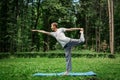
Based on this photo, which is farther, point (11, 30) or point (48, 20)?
point (48, 20)

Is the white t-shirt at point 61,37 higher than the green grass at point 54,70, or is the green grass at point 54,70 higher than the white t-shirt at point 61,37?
the white t-shirt at point 61,37

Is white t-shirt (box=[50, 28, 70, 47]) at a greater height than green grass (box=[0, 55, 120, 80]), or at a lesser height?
greater

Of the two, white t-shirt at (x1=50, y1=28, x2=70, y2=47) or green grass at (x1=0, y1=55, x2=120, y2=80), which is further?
white t-shirt at (x1=50, y1=28, x2=70, y2=47)

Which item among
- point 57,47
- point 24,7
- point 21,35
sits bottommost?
point 57,47

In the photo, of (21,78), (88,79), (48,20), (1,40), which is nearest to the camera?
(88,79)

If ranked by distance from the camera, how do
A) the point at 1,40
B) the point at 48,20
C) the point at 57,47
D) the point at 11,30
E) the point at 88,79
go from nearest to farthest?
the point at 88,79 < the point at 11,30 < the point at 1,40 < the point at 48,20 < the point at 57,47

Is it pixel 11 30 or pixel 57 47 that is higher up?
pixel 11 30

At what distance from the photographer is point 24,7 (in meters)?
49.2

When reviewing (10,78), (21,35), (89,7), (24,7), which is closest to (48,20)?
(24,7)

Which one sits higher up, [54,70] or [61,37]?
[61,37]

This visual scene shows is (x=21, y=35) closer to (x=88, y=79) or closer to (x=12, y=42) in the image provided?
(x=12, y=42)

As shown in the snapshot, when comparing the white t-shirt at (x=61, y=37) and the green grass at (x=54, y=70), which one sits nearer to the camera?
the green grass at (x=54, y=70)

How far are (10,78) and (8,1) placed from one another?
1266 inches

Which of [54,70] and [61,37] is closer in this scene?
[61,37]
